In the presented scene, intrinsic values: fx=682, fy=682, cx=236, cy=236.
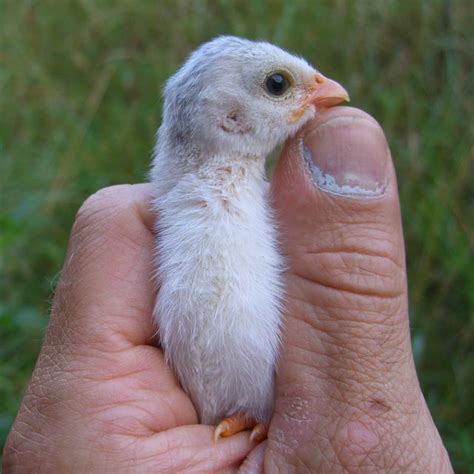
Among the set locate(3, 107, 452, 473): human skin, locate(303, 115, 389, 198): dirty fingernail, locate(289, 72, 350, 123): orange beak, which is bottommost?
locate(3, 107, 452, 473): human skin

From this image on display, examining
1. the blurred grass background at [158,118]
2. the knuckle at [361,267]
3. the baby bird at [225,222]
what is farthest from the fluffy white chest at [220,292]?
the blurred grass background at [158,118]

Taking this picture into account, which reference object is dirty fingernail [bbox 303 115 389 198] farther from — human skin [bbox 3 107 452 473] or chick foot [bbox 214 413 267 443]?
chick foot [bbox 214 413 267 443]

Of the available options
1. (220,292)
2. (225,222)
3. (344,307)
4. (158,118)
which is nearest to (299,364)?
(344,307)

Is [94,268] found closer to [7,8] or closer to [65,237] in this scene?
[65,237]

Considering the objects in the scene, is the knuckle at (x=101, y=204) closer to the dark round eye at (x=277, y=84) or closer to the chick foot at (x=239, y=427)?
the dark round eye at (x=277, y=84)

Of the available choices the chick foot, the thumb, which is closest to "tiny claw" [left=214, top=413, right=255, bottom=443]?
the chick foot

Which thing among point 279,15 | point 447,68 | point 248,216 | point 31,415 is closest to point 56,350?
point 31,415

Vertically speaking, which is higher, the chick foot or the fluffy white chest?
the fluffy white chest
